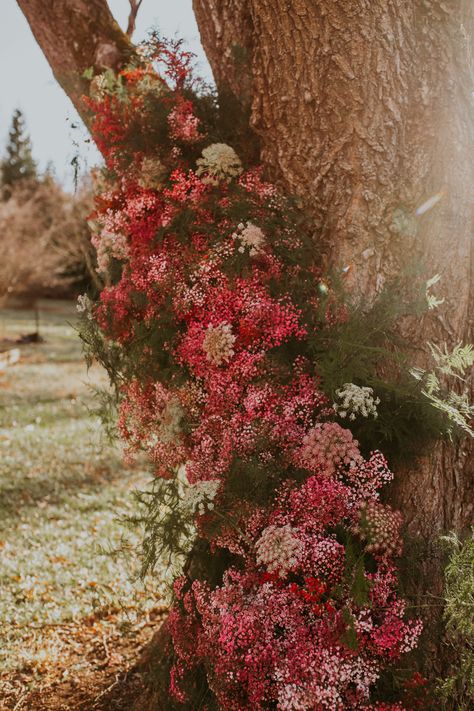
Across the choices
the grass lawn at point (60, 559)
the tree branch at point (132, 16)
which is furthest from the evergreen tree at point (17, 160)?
the tree branch at point (132, 16)

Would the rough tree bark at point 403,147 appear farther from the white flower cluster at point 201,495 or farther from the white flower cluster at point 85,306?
the white flower cluster at point 85,306

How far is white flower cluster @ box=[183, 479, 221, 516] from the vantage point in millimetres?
2627

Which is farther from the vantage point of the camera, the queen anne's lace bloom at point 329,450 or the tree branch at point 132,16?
the tree branch at point 132,16

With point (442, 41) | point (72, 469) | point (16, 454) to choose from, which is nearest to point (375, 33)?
point (442, 41)

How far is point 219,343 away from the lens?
2848 mm

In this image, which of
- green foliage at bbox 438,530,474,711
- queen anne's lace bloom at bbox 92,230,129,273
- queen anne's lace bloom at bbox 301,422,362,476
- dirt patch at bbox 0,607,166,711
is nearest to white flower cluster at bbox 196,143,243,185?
queen anne's lace bloom at bbox 92,230,129,273

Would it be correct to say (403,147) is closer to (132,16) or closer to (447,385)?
(447,385)

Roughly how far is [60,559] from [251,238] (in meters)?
3.93

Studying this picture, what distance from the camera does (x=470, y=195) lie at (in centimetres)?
297

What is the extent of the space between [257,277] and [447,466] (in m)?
1.31

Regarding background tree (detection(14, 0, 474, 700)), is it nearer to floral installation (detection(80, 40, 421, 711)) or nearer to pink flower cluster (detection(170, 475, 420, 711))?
floral installation (detection(80, 40, 421, 711))

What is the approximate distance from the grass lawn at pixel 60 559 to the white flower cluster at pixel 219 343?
2.84 feet

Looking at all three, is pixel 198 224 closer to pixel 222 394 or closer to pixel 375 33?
pixel 222 394

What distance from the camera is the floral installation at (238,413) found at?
243cm
